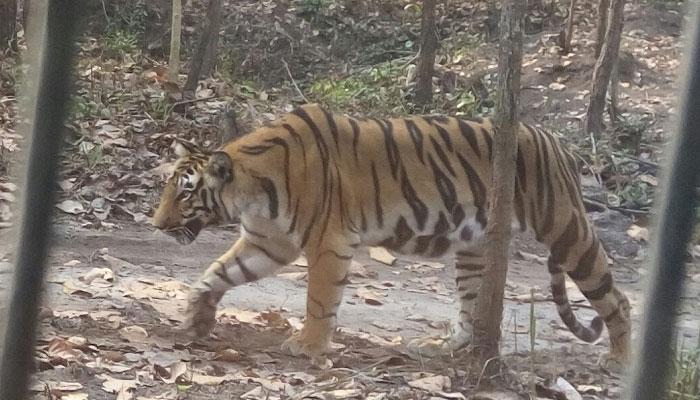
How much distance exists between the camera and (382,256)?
235 cm

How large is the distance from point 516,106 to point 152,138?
134cm

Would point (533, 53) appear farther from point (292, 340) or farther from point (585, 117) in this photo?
point (292, 340)

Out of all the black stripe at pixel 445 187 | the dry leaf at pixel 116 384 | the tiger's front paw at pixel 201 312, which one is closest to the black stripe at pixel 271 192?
the tiger's front paw at pixel 201 312

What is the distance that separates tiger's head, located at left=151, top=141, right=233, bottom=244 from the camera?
204 centimetres

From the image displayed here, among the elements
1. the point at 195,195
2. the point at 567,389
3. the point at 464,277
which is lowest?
the point at 567,389

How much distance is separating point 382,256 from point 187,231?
51 centimetres

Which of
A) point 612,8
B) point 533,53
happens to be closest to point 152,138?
point 533,53

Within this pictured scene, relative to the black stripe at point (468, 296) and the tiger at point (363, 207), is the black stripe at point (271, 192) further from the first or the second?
the black stripe at point (468, 296)

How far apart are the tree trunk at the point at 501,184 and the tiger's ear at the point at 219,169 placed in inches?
22.4

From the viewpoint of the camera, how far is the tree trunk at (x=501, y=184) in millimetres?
1671

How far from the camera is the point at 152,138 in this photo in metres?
2.74

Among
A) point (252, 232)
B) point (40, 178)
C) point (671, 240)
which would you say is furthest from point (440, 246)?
point (40, 178)

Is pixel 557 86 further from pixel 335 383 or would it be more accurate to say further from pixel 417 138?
pixel 335 383

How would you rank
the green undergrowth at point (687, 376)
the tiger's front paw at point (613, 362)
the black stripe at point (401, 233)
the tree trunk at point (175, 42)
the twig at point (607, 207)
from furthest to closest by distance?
the tree trunk at point (175, 42)
the twig at point (607, 207)
the black stripe at point (401, 233)
the tiger's front paw at point (613, 362)
the green undergrowth at point (687, 376)
